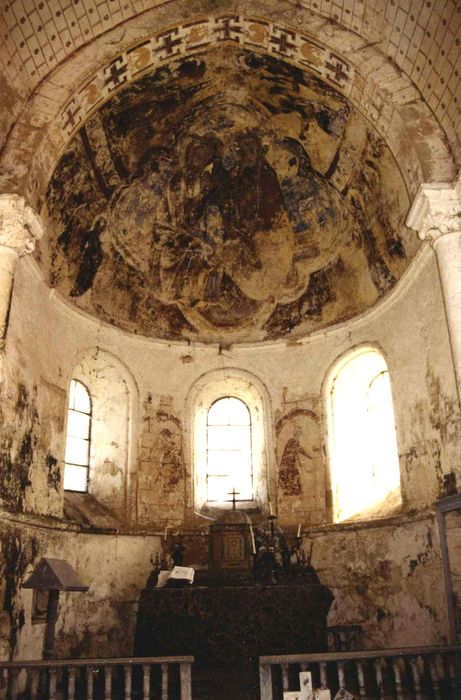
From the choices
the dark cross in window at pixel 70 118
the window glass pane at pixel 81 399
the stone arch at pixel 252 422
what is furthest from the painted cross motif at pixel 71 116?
the stone arch at pixel 252 422

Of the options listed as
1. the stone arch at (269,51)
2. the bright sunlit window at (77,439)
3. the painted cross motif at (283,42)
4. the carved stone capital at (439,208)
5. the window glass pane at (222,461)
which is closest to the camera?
the carved stone capital at (439,208)

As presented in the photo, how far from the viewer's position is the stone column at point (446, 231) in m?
8.91

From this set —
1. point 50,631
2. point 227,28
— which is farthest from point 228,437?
point 227,28

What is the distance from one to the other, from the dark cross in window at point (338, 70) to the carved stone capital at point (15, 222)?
553 centimetres

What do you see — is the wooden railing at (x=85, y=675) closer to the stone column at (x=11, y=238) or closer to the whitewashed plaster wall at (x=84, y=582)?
the whitewashed plaster wall at (x=84, y=582)

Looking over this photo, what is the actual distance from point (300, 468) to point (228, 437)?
1875 millimetres

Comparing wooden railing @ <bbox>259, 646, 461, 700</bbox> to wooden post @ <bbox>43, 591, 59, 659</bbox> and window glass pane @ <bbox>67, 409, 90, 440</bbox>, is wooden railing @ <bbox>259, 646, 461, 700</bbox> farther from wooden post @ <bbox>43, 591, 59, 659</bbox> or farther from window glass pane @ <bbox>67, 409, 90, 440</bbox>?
window glass pane @ <bbox>67, 409, 90, 440</bbox>

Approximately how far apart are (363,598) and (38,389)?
647cm

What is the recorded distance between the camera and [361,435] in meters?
12.9

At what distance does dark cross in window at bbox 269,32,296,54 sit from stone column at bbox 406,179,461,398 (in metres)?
3.71

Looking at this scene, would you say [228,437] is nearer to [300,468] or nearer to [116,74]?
[300,468]

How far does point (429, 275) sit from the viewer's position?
10.3 meters

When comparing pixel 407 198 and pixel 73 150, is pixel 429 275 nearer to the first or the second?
pixel 407 198

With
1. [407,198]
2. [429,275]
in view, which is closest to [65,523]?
[429,275]
